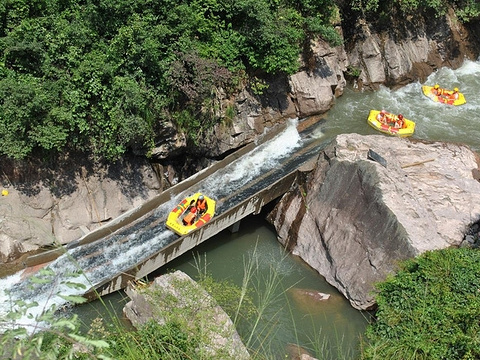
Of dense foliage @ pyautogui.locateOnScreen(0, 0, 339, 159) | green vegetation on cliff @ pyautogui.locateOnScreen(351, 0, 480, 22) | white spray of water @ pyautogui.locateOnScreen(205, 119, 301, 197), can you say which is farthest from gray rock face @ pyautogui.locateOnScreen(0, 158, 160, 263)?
green vegetation on cliff @ pyautogui.locateOnScreen(351, 0, 480, 22)

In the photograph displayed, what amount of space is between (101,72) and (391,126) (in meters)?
13.1

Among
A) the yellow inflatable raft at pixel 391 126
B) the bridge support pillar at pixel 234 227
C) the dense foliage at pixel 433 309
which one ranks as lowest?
the dense foliage at pixel 433 309

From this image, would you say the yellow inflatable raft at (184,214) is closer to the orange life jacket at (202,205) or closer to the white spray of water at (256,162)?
the orange life jacket at (202,205)

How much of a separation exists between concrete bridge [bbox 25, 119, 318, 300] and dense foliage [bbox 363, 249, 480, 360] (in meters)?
5.79

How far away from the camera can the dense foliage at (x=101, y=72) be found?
14.7 m

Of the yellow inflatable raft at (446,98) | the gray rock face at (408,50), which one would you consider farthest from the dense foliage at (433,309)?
the gray rock face at (408,50)

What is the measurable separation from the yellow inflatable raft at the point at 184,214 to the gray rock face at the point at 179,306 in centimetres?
246

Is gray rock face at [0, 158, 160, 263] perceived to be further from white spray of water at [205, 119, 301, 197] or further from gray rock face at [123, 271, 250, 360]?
gray rock face at [123, 271, 250, 360]

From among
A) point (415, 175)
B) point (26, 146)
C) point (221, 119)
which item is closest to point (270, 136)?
point (221, 119)

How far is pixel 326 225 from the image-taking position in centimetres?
1623

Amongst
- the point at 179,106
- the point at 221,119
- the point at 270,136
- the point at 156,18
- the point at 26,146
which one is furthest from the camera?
the point at 270,136

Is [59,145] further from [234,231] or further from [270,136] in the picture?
[270,136]

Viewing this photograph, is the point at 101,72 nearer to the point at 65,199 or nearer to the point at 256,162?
the point at 65,199

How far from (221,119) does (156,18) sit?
471 centimetres
